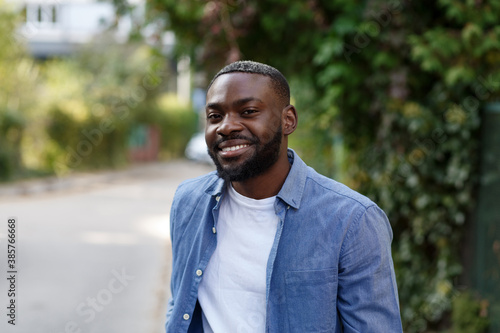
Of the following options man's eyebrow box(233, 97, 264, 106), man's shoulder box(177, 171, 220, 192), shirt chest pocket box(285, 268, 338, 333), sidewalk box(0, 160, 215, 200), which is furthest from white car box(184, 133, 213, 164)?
shirt chest pocket box(285, 268, 338, 333)

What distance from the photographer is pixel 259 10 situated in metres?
5.60

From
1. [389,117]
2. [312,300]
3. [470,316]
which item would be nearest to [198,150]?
[389,117]

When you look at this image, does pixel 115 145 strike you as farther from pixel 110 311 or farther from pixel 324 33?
pixel 324 33

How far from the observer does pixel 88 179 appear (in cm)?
1800

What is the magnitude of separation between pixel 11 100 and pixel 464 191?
1620cm

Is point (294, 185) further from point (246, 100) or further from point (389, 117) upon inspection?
point (389, 117)

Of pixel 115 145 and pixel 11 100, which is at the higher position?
pixel 11 100

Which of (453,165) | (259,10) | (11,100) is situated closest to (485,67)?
(453,165)

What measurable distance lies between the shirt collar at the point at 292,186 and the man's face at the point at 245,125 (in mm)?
83

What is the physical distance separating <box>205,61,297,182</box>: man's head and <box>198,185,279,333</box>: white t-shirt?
14 centimetres

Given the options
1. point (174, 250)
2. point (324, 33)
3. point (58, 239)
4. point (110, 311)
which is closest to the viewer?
point (174, 250)

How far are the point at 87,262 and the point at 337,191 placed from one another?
6638mm

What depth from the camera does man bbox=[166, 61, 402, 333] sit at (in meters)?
1.76

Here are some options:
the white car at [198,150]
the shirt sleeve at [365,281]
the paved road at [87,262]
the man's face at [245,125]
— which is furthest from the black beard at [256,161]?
the white car at [198,150]
